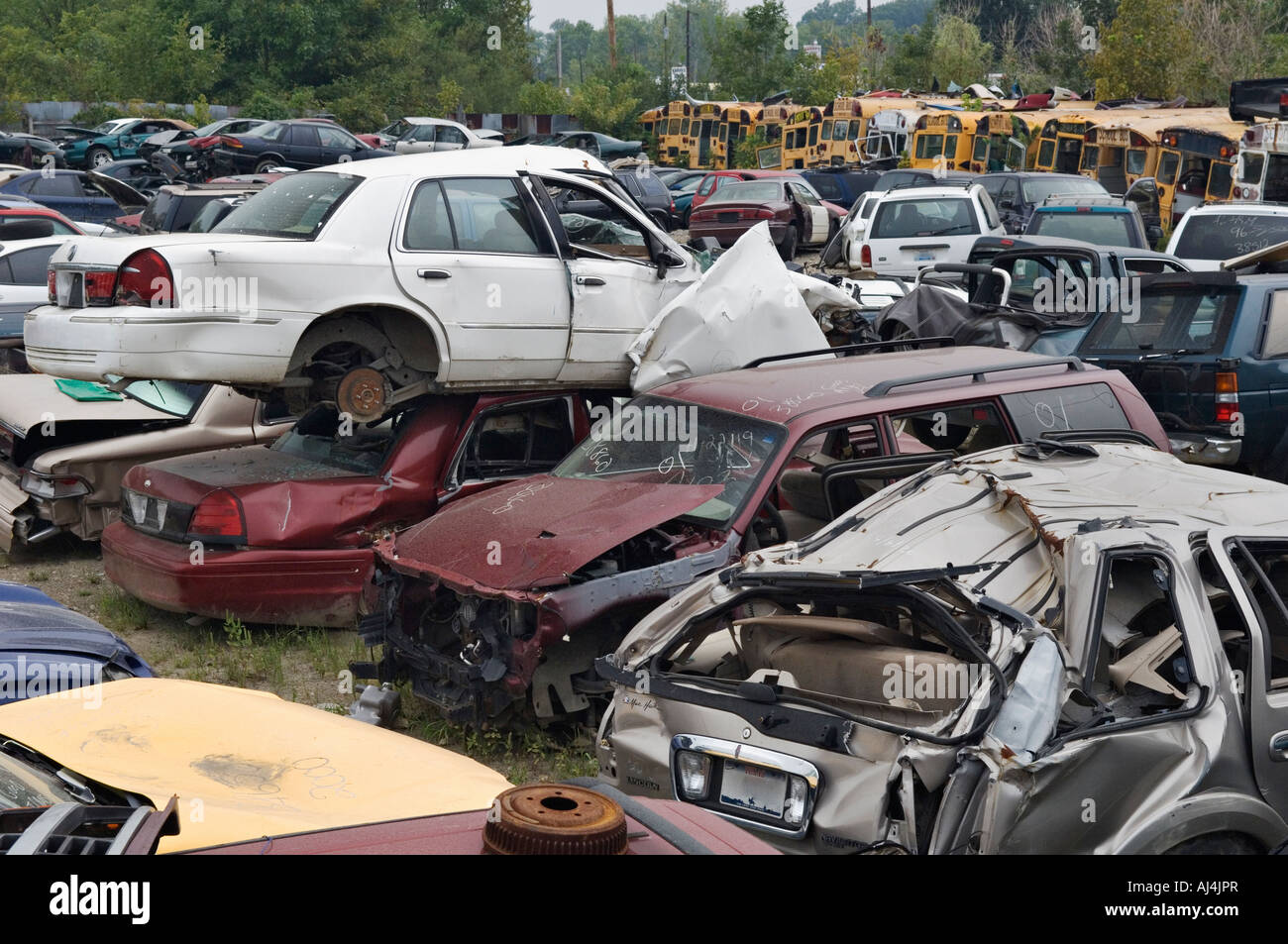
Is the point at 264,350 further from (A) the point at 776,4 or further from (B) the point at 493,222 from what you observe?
(A) the point at 776,4

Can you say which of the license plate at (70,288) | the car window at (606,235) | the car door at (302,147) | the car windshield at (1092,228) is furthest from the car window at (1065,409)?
the car door at (302,147)

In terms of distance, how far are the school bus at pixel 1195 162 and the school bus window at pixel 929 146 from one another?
21.9 ft

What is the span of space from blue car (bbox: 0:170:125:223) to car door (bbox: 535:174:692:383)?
49.0ft

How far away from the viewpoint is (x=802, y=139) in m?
34.2

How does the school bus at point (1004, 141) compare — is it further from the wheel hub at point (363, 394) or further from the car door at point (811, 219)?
the wheel hub at point (363, 394)

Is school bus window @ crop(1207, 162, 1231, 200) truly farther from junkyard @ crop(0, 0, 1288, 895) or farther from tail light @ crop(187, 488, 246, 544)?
tail light @ crop(187, 488, 246, 544)

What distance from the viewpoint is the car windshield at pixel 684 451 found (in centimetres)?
581

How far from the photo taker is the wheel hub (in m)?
7.77

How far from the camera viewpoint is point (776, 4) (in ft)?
161

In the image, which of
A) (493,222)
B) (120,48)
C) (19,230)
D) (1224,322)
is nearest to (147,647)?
(493,222)

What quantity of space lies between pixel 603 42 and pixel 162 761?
14438cm

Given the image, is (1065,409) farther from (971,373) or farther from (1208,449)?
(1208,449)

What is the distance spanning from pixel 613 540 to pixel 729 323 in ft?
10.4

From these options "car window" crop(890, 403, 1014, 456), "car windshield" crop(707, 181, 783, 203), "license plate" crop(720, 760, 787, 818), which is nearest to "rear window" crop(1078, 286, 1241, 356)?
"car window" crop(890, 403, 1014, 456)
